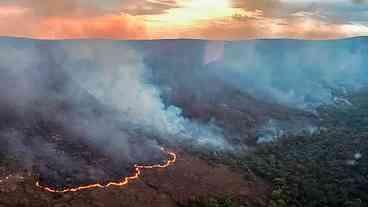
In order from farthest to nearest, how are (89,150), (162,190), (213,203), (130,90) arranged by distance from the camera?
(130,90), (89,150), (162,190), (213,203)

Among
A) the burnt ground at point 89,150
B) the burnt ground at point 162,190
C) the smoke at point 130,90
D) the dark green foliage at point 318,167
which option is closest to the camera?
the burnt ground at point 162,190

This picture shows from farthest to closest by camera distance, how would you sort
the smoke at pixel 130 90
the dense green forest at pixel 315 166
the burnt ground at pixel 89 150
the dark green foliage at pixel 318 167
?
the smoke at pixel 130 90 → the dark green foliage at pixel 318 167 → the dense green forest at pixel 315 166 → the burnt ground at pixel 89 150

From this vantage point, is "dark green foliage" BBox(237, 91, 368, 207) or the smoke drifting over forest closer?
"dark green foliage" BBox(237, 91, 368, 207)

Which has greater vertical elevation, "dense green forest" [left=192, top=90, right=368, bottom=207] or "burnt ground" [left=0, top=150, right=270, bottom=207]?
"burnt ground" [left=0, top=150, right=270, bottom=207]

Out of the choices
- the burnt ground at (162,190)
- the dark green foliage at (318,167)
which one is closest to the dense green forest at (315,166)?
the dark green foliage at (318,167)

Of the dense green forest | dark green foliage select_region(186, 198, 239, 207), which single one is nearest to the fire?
the dense green forest

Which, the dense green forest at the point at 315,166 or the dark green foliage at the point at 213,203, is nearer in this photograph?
the dark green foliage at the point at 213,203

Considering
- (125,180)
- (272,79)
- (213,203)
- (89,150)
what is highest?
Result: (89,150)

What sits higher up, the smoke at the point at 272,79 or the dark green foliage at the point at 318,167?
the dark green foliage at the point at 318,167

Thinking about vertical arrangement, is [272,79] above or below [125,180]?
below

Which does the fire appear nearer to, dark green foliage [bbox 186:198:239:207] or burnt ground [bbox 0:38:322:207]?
burnt ground [bbox 0:38:322:207]

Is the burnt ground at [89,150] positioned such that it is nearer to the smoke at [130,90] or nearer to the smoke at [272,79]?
the smoke at [130,90]

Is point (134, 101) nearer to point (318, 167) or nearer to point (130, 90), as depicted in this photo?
point (130, 90)

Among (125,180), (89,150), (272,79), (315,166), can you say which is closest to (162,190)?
(125,180)
